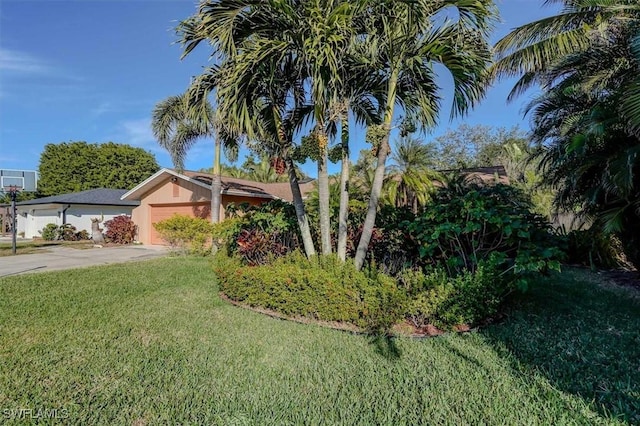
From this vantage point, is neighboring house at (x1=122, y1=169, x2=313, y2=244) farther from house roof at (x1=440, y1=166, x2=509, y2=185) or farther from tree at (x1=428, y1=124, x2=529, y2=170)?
tree at (x1=428, y1=124, x2=529, y2=170)

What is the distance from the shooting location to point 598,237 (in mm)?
9906

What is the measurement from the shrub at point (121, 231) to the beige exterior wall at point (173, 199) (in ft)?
1.39

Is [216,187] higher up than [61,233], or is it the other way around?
[216,187]

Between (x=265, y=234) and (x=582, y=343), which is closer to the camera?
(x=582, y=343)

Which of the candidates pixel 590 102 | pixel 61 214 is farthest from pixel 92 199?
pixel 590 102

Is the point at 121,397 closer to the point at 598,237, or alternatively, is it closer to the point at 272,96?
the point at 272,96

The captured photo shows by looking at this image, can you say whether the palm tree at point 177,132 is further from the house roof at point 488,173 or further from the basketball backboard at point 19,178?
the basketball backboard at point 19,178

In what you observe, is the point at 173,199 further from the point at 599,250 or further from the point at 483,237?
the point at 599,250

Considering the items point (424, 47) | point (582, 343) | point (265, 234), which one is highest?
point (424, 47)

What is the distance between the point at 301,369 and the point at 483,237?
12.2 feet

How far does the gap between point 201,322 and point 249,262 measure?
203 centimetres

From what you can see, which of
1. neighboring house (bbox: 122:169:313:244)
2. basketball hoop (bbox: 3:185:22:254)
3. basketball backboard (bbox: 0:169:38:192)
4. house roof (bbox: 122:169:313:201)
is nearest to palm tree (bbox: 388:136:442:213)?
house roof (bbox: 122:169:313:201)

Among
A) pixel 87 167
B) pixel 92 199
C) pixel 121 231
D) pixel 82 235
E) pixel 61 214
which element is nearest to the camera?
pixel 121 231

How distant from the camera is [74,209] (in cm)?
2319
